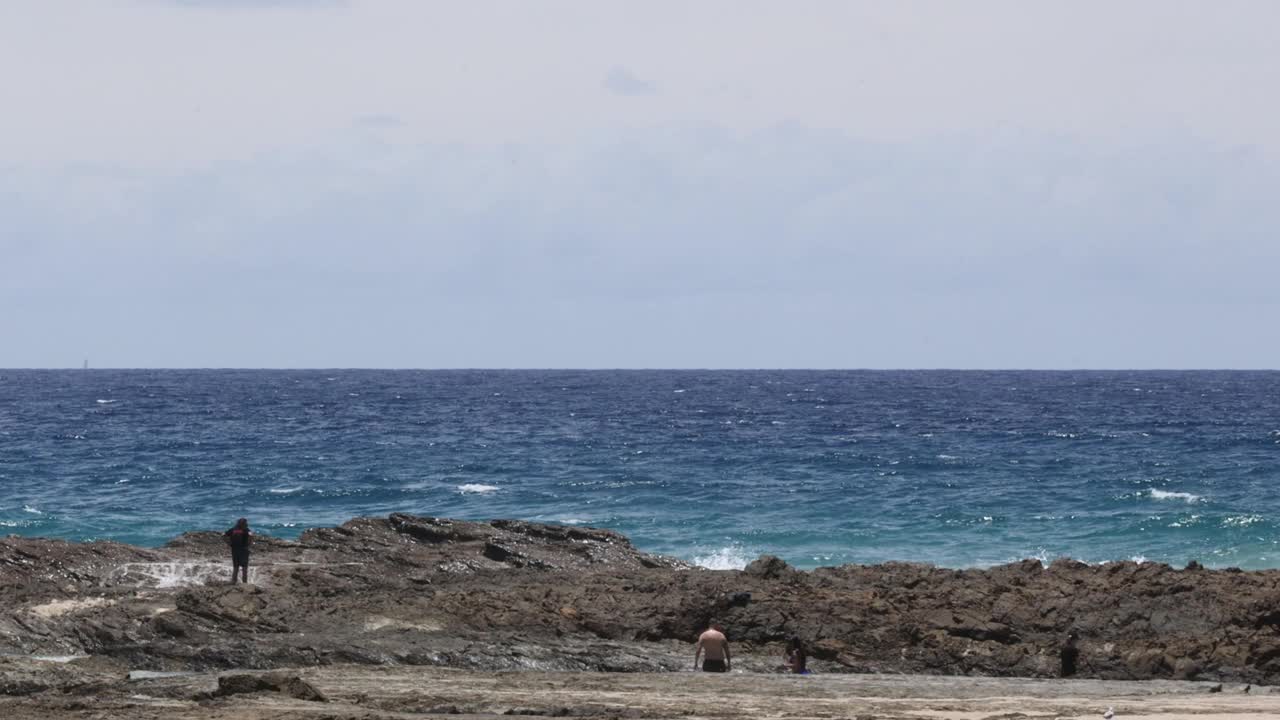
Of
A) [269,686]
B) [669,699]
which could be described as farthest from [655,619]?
[269,686]

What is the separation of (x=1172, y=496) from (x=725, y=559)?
60.8 feet

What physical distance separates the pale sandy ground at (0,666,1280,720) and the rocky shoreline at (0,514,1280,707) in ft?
3.66

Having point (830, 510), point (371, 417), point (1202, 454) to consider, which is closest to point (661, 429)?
point (371, 417)

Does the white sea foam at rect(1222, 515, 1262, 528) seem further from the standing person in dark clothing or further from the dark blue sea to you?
the standing person in dark clothing

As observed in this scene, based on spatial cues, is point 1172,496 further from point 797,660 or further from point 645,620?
point 797,660

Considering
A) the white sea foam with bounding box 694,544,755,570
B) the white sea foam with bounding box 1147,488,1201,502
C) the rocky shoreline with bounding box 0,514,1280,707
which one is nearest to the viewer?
the rocky shoreline with bounding box 0,514,1280,707

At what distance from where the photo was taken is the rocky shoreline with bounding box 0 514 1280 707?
950 inches

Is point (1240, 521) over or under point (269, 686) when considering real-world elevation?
over

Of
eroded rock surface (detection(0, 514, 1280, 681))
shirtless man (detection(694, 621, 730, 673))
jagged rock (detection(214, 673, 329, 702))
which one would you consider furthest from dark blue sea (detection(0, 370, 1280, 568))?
jagged rock (detection(214, 673, 329, 702))

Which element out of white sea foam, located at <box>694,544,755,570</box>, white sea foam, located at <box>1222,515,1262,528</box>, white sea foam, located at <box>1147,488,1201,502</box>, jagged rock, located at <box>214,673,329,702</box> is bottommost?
white sea foam, located at <box>694,544,755,570</box>

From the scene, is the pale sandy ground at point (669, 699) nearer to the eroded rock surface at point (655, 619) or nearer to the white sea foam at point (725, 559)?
the eroded rock surface at point (655, 619)

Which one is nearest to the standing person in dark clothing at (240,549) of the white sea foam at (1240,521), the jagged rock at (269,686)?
the jagged rock at (269,686)

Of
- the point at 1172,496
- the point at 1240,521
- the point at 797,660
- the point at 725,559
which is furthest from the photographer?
the point at 1172,496

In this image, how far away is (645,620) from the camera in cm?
2639
